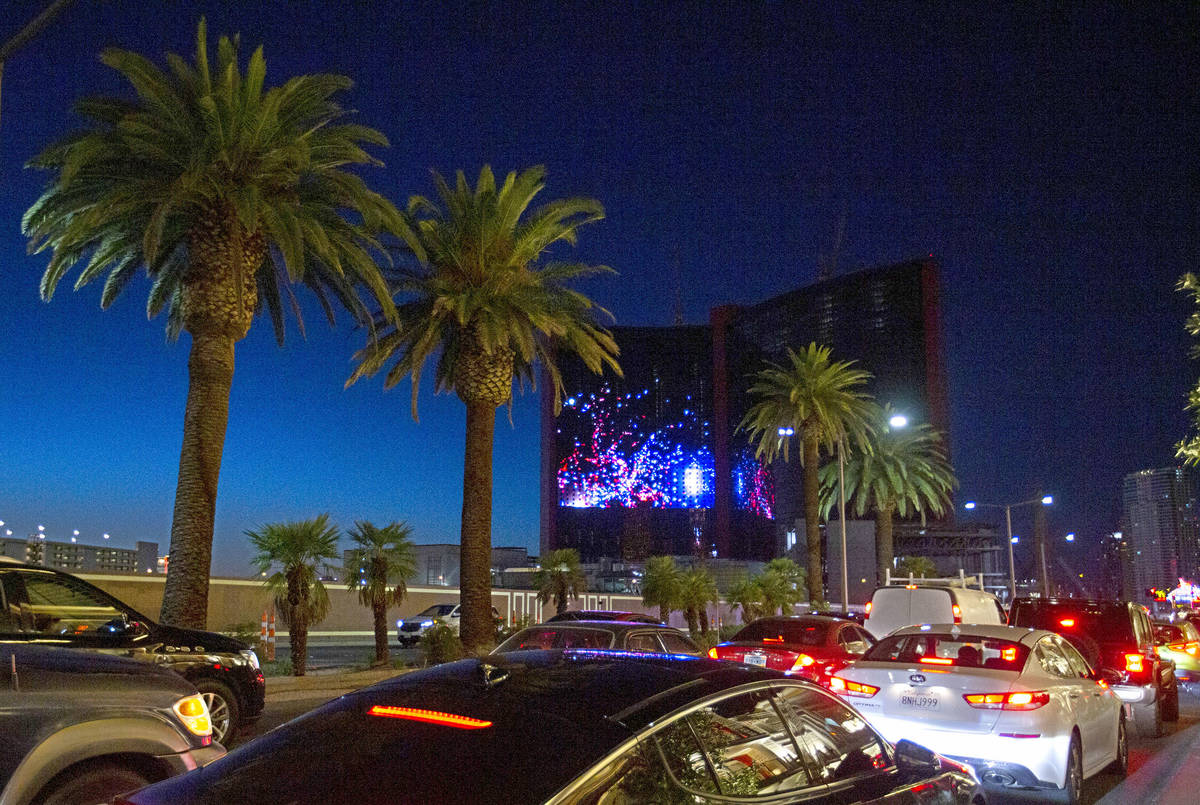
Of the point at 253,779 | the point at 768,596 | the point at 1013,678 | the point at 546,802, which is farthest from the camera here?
the point at 768,596

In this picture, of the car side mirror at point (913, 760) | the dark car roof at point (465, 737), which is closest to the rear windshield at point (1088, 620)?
the car side mirror at point (913, 760)

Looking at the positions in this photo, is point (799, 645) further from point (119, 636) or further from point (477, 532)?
point (477, 532)

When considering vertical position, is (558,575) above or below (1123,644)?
above

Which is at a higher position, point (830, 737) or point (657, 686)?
point (657, 686)

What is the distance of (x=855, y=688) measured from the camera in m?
8.96

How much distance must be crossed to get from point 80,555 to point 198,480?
6.97 metres

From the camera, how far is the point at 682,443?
5010 inches

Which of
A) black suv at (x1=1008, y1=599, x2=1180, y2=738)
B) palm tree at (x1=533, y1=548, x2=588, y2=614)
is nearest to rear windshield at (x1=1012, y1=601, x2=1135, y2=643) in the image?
black suv at (x1=1008, y1=599, x2=1180, y2=738)

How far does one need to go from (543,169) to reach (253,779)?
2031cm

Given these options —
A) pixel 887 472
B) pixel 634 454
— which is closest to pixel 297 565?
pixel 887 472

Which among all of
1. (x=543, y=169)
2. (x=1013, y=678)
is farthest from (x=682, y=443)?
(x=1013, y=678)

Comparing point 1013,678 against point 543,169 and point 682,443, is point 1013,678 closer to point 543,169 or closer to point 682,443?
point 543,169

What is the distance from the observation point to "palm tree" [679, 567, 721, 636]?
32062 mm

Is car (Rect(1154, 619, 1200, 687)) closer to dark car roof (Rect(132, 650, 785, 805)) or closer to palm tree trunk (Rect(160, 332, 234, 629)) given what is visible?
palm tree trunk (Rect(160, 332, 234, 629))
